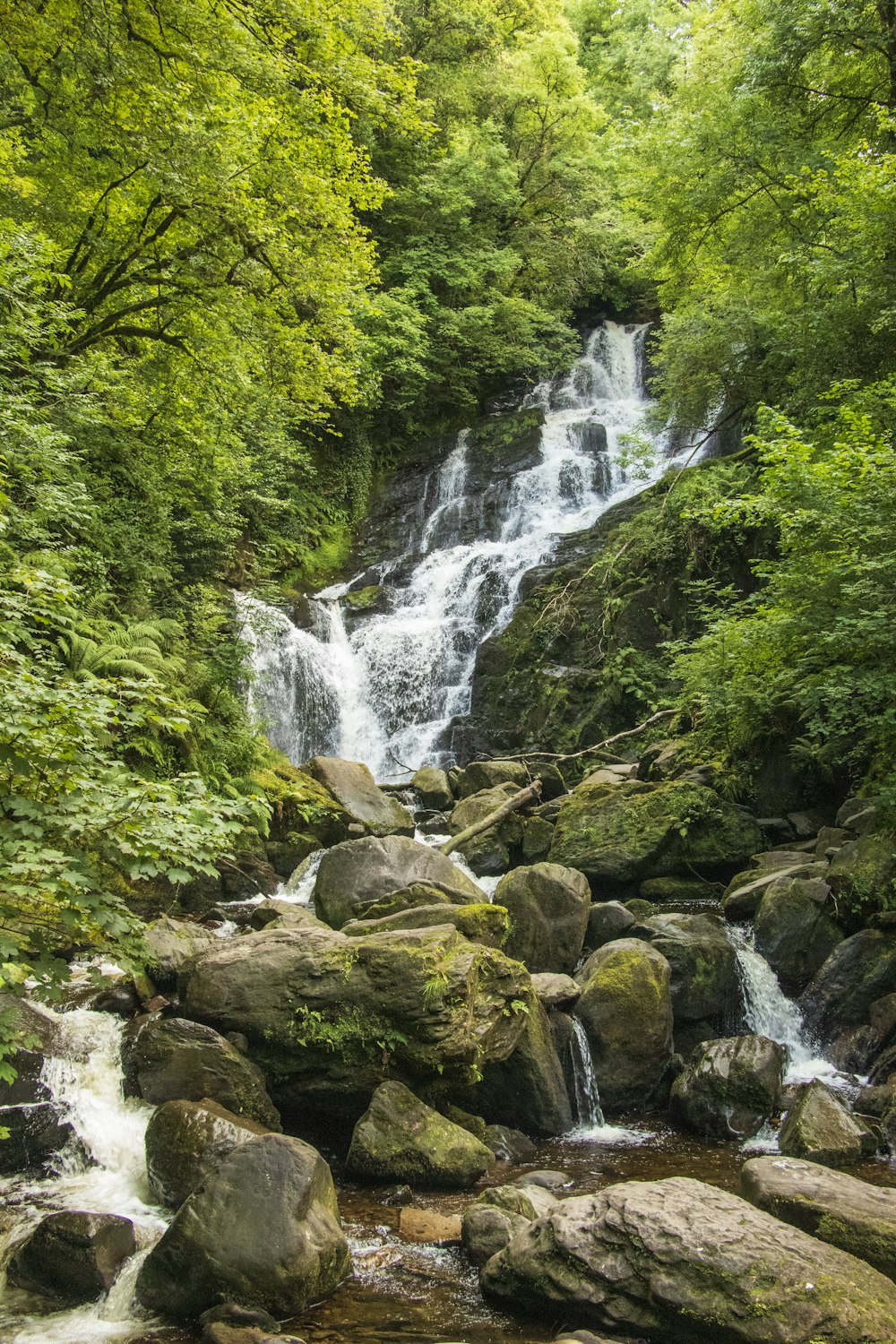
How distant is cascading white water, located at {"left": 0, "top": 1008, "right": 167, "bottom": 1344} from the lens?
13.3 feet

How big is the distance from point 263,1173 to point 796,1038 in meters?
5.10

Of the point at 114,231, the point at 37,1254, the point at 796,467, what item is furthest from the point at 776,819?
the point at 114,231

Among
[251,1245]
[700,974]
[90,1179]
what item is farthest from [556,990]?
[90,1179]

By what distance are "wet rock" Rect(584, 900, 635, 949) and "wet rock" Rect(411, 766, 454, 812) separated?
525cm

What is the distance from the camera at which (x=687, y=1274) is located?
12.5 feet

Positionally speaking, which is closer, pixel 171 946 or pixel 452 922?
pixel 171 946

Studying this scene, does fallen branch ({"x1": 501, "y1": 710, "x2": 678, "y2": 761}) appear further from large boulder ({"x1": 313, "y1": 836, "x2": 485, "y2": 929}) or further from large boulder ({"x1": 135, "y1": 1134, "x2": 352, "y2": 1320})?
large boulder ({"x1": 135, "y1": 1134, "x2": 352, "y2": 1320})

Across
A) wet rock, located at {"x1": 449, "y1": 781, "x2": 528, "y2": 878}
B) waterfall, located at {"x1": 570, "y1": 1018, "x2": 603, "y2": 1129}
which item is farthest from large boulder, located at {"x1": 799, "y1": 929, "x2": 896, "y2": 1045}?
wet rock, located at {"x1": 449, "y1": 781, "x2": 528, "y2": 878}

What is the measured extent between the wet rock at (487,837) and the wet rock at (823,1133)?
5363 millimetres

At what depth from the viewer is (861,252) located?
35.7ft

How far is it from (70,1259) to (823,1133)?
15.5 feet

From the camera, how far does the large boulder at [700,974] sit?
25.0 feet

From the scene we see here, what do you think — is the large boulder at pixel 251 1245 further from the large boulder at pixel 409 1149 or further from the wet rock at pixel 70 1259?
the large boulder at pixel 409 1149

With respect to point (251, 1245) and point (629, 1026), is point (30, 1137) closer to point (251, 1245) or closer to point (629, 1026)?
point (251, 1245)
